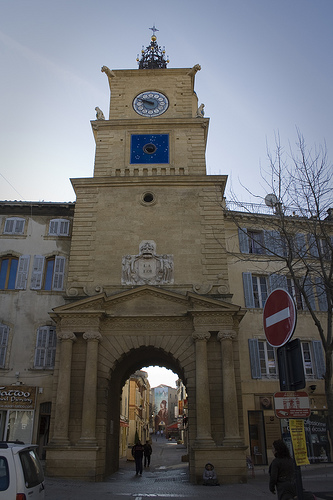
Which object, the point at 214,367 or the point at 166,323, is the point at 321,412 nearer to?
the point at 214,367

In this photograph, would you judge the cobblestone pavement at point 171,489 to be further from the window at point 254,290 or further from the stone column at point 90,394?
the window at point 254,290

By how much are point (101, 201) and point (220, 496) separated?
15365 mm

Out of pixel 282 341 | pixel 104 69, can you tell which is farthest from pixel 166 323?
pixel 104 69

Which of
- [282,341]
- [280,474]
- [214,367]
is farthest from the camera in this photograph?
[214,367]

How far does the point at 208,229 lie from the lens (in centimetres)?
2234

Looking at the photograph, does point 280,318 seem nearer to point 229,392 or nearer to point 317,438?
point 229,392

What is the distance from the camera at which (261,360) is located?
22547 millimetres

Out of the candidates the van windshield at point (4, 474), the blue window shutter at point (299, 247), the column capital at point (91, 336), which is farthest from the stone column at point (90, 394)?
the van windshield at point (4, 474)

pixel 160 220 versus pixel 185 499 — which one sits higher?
pixel 160 220

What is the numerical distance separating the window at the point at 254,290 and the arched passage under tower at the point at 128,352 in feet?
13.3

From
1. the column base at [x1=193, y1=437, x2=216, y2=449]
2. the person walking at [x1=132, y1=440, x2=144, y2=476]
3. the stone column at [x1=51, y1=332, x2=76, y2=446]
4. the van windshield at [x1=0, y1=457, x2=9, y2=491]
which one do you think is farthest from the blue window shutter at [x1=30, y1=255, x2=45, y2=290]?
the van windshield at [x1=0, y1=457, x2=9, y2=491]

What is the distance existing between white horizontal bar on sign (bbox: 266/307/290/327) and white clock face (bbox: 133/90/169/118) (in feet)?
72.1

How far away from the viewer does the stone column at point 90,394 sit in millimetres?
17447

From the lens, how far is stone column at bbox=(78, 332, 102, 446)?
57.2ft
